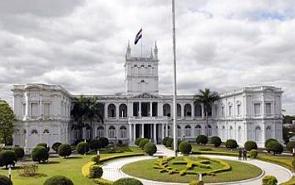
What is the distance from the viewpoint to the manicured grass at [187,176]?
34.6 m

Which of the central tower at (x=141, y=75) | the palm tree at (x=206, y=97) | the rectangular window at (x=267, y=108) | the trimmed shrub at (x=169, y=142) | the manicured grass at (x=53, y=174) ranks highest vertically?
the central tower at (x=141, y=75)

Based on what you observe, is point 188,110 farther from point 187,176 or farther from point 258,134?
point 187,176

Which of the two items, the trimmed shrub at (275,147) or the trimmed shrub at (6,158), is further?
the trimmed shrub at (275,147)

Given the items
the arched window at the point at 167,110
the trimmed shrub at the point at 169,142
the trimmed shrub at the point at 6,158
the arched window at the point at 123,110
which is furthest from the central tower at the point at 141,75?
the trimmed shrub at the point at 6,158

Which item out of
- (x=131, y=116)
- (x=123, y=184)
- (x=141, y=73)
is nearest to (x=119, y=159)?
(x=123, y=184)

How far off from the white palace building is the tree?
2.46 metres

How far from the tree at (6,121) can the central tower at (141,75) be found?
1526 inches

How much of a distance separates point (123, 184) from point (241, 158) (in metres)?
31.8

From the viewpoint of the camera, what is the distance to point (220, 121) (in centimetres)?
9206

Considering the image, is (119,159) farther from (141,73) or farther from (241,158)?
(141,73)

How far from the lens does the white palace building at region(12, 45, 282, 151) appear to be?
6538cm

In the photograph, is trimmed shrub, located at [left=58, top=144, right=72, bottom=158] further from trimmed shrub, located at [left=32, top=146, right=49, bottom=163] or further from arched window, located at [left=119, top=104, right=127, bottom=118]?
arched window, located at [left=119, top=104, right=127, bottom=118]

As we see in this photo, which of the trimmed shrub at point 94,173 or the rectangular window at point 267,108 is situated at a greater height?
the rectangular window at point 267,108

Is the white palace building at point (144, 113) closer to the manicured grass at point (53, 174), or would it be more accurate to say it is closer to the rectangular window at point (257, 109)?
the rectangular window at point (257, 109)
